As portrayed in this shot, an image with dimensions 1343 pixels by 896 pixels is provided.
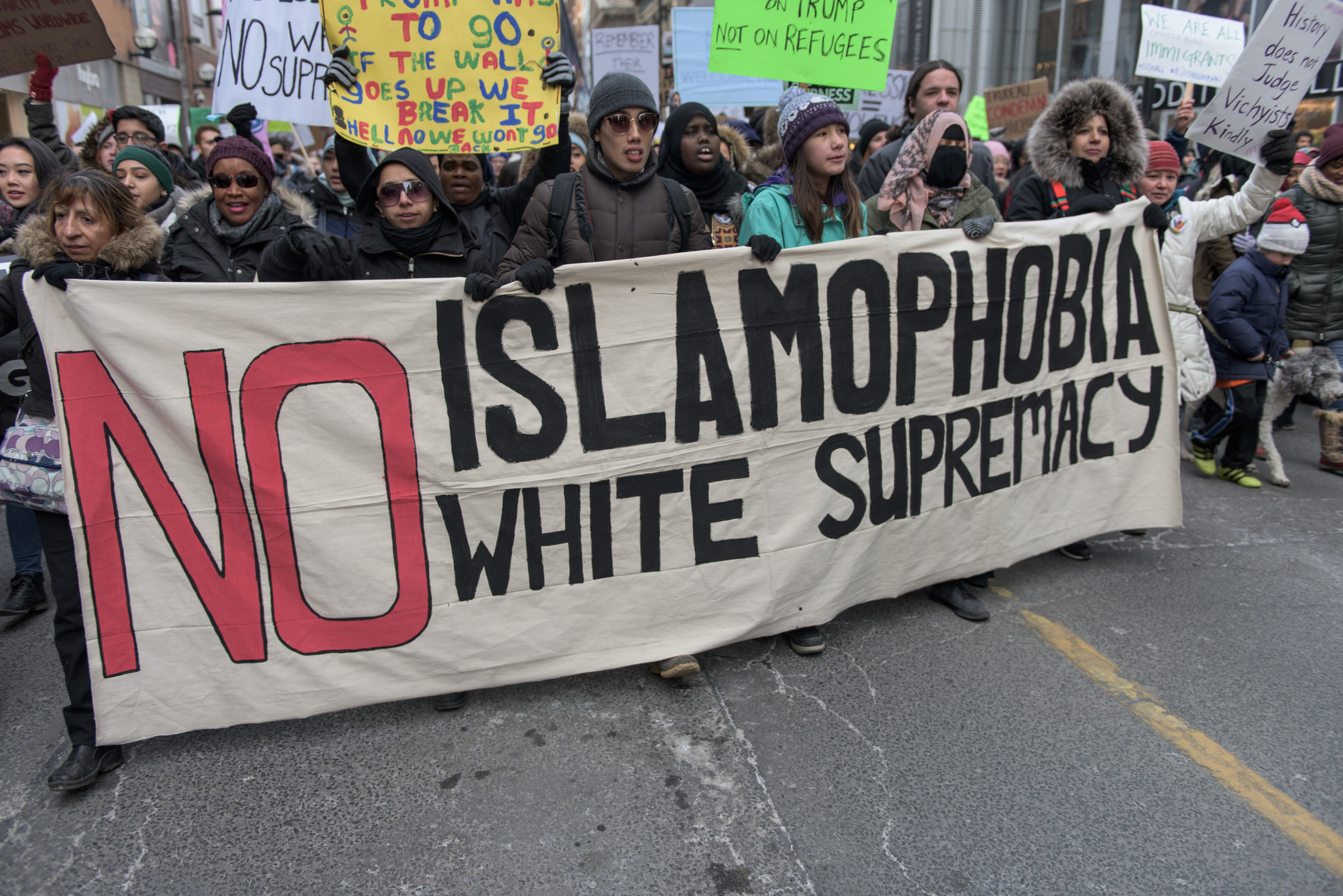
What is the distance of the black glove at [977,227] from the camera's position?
3459mm

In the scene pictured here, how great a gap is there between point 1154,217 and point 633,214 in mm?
2297

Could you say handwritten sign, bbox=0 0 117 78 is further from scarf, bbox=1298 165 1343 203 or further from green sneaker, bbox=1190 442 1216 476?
scarf, bbox=1298 165 1343 203

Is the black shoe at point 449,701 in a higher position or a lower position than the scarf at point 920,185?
lower

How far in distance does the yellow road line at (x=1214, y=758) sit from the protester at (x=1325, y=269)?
11.3ft

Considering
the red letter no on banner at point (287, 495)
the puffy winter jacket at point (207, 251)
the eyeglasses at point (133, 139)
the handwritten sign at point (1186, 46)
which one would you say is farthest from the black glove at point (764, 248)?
the handwritten sign at point (1186, 46)

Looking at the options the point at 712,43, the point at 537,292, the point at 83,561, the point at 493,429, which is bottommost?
the point at 83,561

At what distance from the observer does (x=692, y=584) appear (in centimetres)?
311

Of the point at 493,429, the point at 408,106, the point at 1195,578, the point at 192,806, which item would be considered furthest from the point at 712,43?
the point at 192,806

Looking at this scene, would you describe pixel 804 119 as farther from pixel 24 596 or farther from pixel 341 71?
→ pixel 24 596

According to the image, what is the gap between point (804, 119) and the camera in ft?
11.2

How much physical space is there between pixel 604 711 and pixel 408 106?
2.49 m

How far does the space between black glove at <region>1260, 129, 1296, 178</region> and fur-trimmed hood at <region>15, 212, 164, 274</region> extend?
4.87 metres

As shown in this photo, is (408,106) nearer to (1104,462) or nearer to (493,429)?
(493,429)

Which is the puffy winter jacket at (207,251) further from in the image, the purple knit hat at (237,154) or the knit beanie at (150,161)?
the knit beanie at (150,161)
